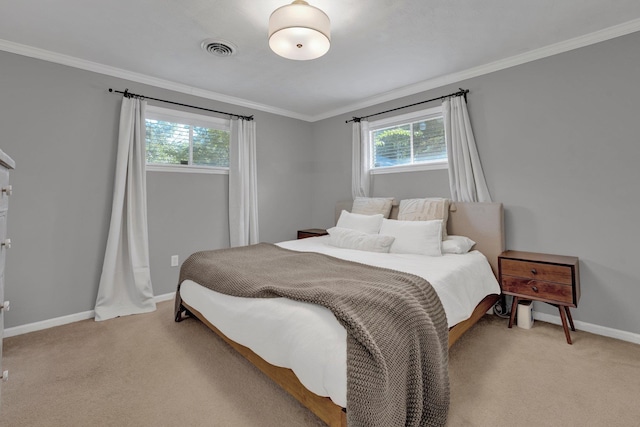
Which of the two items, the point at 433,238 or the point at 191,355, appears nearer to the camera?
the point at 191,355

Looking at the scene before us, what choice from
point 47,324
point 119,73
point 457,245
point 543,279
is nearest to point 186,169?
point 119,73

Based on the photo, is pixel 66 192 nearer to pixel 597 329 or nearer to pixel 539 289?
pixel 539 289

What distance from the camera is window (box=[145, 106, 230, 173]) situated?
3207 mm

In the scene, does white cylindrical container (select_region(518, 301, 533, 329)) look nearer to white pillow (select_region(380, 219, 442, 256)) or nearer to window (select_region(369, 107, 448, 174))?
white pillow (select_region(380, 219, 442, 256))

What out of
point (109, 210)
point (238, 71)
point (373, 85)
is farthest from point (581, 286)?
point (109, 210)

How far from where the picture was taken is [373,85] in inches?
131

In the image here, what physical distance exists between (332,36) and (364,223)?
1.78 m

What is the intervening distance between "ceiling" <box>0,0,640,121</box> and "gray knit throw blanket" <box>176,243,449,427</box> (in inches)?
71.0

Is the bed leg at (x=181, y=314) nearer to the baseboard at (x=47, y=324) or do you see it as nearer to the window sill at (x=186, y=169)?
the baseboard at (x=47, y=324)

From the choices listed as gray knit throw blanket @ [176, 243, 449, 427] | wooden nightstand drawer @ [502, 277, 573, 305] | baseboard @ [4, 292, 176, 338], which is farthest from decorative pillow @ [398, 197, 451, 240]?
baseboard @ [4, 292, 176, 338]

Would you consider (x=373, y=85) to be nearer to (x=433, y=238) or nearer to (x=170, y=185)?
(x=433, y=238)

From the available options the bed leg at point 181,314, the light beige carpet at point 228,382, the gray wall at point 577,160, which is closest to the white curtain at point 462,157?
the gray wall at point 577,160

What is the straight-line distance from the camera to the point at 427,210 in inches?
117

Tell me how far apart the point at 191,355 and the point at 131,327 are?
883mm
